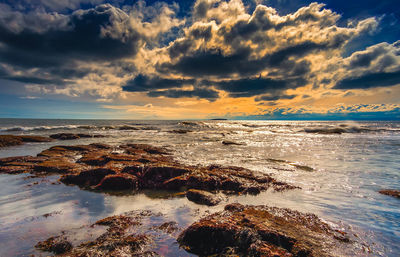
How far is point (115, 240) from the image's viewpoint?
12.3 feet

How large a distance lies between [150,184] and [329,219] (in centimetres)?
633

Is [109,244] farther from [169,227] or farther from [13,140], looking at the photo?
[13,140]

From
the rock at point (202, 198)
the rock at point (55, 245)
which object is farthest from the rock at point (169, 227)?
the rock at point (55, 245)

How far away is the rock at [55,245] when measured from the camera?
3628 millimetres

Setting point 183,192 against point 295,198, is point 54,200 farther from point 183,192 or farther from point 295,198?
point 295,198

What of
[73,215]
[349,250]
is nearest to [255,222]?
[349,250]

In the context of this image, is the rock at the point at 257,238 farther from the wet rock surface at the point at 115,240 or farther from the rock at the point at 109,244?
the rock at the point at 109,244

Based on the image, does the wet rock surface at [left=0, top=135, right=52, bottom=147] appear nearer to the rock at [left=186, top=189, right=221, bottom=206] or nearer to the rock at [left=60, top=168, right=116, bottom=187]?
the rock at [left=60, top=168, right=116, bottom=187]

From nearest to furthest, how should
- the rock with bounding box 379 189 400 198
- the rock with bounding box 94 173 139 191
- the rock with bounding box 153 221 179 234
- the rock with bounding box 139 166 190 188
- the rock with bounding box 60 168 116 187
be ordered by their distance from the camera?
the rock with bounding box 153 221 179 234, the rock with bounding box 379 189 400 198, the rock with bounding box 94 173 139 191, the rock with bounding box 139 166 190 188, the rock with bounding box 60 168 116 187

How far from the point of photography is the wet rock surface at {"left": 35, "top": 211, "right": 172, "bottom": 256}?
11.4 feet

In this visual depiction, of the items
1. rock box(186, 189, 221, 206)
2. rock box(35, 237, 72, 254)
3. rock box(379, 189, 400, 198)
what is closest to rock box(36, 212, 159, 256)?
rock box(35, 237, 72, 254)

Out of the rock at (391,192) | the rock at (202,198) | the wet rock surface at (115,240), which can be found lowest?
the rock at (391,192)

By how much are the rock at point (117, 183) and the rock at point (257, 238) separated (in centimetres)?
431

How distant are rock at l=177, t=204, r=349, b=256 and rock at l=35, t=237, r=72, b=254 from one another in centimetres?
228
